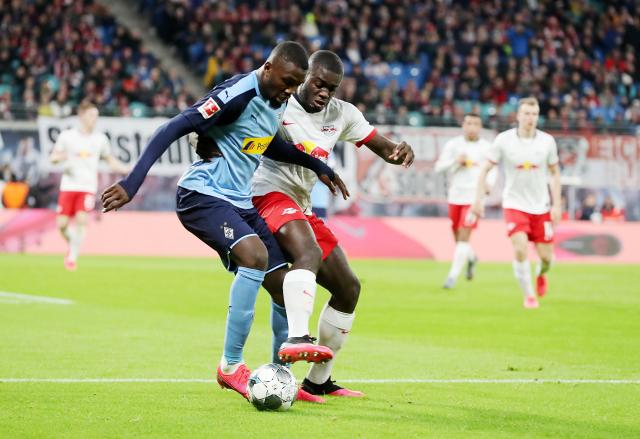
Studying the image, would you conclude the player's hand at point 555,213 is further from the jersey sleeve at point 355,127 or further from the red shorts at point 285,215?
the red shorts at point 285,215

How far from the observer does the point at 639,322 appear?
12.8 metres

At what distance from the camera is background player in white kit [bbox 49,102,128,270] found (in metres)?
19.0

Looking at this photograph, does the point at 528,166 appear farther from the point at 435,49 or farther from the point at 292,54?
the point at 435,49

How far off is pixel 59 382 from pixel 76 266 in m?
12.6

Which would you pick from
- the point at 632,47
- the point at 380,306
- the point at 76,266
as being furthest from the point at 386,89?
the point at 380,306

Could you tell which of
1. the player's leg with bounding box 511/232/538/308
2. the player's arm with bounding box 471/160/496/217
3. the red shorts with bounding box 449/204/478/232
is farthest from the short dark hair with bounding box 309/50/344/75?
the red shorts with bounding box 449/204/478/232

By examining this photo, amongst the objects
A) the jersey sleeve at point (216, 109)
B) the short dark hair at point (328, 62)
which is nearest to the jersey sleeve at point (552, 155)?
the short dark hair at point (328, 62)

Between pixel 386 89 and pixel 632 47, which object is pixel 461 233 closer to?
pixel 386 89

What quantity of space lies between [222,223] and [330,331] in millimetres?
1115

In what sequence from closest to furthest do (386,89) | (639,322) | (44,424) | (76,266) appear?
(44,424), (639,322), (76,266), (386,89)

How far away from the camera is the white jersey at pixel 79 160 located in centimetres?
1906

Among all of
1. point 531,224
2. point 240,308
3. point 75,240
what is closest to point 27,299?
point 75,240

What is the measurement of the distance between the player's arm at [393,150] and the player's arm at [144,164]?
1466 mm

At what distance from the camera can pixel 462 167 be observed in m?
18.2
